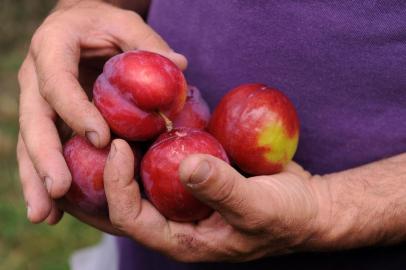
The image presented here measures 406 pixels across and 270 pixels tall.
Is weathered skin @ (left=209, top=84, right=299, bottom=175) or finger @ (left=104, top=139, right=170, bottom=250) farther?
weathered skin @ (left=209, top=84, right=299, bottom=175)

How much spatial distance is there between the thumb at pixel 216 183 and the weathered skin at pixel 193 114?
0.86 ft

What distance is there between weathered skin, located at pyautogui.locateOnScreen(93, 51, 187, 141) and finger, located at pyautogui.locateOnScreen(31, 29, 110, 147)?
3 centimetres

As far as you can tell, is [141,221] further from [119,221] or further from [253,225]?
[253,225]

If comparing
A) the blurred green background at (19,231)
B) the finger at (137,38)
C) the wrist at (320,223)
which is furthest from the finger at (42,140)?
the blurred green background at (19,231)

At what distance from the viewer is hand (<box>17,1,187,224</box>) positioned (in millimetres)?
1104

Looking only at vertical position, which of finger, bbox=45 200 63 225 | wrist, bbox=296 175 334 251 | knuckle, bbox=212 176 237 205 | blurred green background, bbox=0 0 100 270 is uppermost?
knuckle, bbox=212 176 237 205

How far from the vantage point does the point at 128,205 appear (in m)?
1.05

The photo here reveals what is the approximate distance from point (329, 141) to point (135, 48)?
44cm

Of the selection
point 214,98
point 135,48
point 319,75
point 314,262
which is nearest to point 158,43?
point 135,48

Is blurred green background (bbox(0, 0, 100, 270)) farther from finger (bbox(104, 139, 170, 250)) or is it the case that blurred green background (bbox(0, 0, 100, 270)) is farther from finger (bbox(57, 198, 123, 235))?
finger (bbox(104, 139, 170, 250))

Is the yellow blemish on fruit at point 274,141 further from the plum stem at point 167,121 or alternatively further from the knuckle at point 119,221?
the knuckle at point 119,221

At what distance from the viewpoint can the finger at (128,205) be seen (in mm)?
1027

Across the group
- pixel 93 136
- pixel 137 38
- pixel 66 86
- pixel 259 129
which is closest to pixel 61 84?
pixel 66 86

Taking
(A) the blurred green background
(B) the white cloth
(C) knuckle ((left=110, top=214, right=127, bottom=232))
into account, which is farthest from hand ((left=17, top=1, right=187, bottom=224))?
(A) the blurred green background
